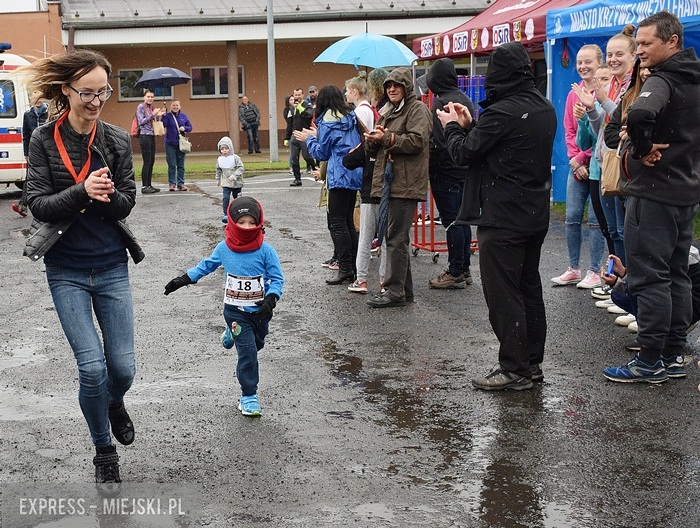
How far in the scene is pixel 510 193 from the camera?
20.4ft

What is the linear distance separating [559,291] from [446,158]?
166 cm

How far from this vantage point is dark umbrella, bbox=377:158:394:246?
28.5 feet

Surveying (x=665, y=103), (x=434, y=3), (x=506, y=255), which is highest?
(x=434, y=3)

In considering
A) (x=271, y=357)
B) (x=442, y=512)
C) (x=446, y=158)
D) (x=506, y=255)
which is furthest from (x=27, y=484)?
(x=446, y=158)

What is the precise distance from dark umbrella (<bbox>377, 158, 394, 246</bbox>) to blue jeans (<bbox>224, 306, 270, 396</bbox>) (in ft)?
10.2

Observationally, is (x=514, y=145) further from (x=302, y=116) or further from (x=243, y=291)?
(x=302, y=116)

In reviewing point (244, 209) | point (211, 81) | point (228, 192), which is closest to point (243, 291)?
point (244, 209)

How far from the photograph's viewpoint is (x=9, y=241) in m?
13.5

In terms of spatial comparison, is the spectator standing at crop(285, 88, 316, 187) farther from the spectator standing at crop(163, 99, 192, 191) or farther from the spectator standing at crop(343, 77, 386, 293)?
the spectator standing at crop(343, 77, 386, 293)

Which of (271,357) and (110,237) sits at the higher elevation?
(110,237)

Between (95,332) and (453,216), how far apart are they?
5.32 metres

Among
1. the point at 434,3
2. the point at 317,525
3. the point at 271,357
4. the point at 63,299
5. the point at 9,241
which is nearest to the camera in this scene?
the point at 317,525

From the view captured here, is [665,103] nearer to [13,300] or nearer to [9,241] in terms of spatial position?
[13,300]

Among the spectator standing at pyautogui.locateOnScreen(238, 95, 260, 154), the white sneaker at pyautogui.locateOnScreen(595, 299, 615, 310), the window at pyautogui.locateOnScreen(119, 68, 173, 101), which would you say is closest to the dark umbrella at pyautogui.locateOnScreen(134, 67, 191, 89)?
the spectator standing at pyautogui.locateOnScreen(238, 95, 260, 154)
